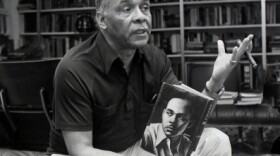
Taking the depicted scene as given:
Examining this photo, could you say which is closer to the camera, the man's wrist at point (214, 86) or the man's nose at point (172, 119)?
the man's nose at point (172, 119)

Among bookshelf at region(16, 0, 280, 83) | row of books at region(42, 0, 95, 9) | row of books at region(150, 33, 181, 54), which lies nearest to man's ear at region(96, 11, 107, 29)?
bookshelf at region(16, 0, 280, 83)

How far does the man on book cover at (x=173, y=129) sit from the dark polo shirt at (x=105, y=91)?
14cm

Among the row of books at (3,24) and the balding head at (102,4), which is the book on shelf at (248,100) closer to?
the balding head at (102,4)

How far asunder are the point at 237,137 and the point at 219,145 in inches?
80.7

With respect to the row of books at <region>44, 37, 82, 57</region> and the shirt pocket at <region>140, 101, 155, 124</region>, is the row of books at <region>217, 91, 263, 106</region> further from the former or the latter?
the row of books at <region>44, 37, 82, 57</region>

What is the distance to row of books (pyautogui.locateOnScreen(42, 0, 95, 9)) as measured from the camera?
563 cm

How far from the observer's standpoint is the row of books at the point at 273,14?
16.7 feet

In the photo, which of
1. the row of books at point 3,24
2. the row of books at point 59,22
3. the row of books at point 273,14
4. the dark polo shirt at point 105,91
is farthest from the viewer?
the row of books at point 59,22

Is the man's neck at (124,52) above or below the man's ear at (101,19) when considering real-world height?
below

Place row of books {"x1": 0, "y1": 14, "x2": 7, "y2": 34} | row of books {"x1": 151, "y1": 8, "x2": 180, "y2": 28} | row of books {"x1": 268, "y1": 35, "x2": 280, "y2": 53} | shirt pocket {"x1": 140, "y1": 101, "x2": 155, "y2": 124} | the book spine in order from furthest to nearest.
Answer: row of books {"x1": 0, "y1": 14, "x2": 7, "y2": 34} → row of books {"x1": 151, "y1": 8, "x2": 180, "y2": 28} → row of books {"x1": 268, "y1": 35, "x2": 280, "y2": 53} → shirt pocket {"x1": 140, "y1": 101, "x2": 155, "y2": 124} → the book spine

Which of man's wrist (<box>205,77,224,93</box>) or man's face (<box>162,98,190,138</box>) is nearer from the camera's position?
man's face (<box>162,98,190,138</box>)

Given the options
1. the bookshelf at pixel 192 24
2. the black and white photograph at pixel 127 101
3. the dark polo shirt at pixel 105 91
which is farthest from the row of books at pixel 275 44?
the dark polo shirt at pixel 105 91

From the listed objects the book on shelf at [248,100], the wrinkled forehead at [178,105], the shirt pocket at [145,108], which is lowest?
the book on shelf at [248,100]

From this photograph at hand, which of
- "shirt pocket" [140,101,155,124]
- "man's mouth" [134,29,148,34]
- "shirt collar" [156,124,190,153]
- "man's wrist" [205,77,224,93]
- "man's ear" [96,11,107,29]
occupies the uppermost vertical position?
"man's ear" [96,11,107,29]
